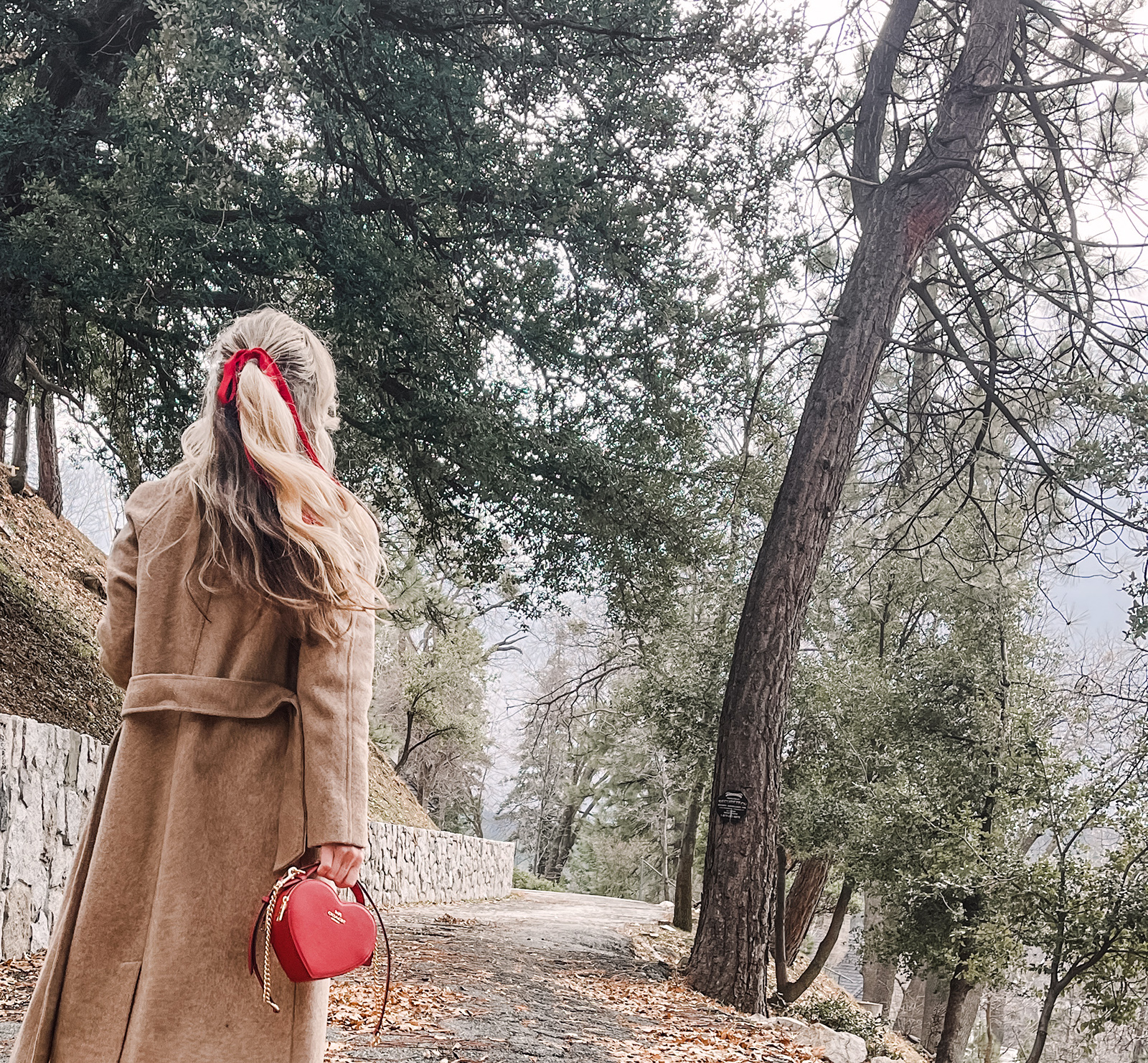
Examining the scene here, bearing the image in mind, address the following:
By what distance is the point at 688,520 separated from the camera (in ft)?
29.9

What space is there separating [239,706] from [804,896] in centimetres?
1377

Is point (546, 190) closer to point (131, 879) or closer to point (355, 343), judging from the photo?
point (355, 343)

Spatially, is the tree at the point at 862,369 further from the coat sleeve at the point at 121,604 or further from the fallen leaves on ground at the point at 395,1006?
the coat sleeve at the point at 121,604

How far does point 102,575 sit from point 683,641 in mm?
7829

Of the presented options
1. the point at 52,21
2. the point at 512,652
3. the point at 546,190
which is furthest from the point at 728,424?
the point at 512,652

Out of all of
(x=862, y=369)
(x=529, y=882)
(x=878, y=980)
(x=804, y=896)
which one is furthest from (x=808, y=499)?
(x=529, y=882)

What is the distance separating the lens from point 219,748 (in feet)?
6.82

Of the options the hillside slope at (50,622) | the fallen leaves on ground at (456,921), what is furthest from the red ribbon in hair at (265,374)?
the fallen leaves on ground at (456,921)

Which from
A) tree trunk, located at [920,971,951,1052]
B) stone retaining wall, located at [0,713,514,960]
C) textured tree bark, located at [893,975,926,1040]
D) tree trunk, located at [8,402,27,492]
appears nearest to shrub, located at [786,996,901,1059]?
tree trunk, located at [920,971,951,1052]

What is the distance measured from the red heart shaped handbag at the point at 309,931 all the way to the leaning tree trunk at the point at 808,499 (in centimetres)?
515

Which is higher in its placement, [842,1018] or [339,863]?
[339,863]

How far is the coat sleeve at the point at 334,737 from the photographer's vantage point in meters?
2.04

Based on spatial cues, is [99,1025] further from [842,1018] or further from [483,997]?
[842,1018]

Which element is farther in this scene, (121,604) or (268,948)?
(121,604)
